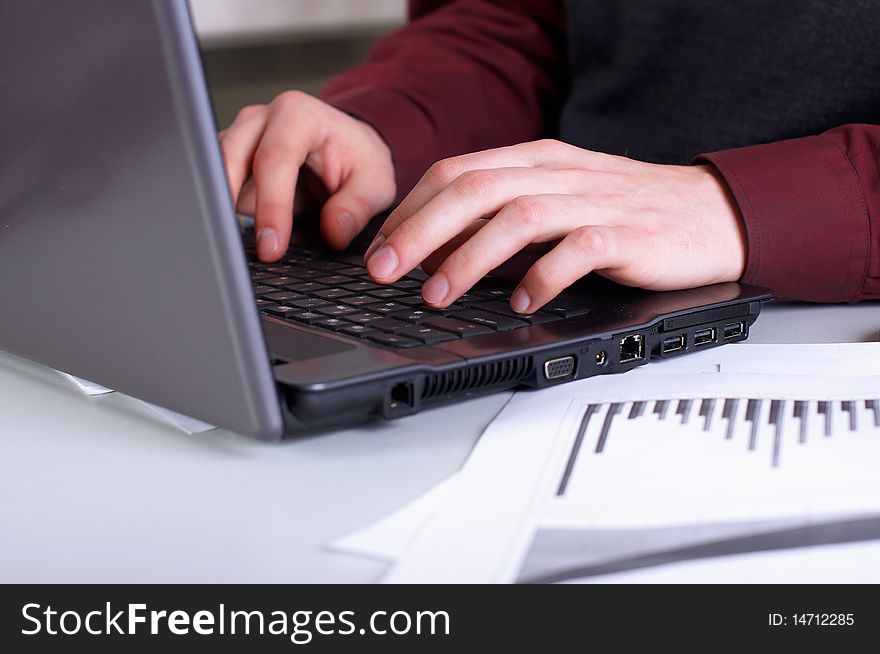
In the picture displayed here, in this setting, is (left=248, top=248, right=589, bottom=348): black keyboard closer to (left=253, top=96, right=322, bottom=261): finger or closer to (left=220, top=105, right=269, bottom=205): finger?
(left=253, top=96, right=322, bottom=261): finger

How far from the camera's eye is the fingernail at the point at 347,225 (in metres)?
0.81

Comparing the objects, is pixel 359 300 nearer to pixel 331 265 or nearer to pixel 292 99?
pixel 331 265

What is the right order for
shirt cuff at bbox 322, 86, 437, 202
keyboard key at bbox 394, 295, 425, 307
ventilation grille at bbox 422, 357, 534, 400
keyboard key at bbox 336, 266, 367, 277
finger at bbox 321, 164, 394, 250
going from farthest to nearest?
shirt cuff at bbox 322, 86, 437, 202, finger at bbox 321, 164, 394, 250, keyboard key at bbox 336, 266, 367, 277, keyboard key at bbox 394, 295, 425, 307, ventilation grille at bbox 422, 357, 534, 400

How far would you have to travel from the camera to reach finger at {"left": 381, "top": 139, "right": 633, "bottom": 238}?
0.62 m

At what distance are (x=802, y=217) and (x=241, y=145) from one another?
17.4 inches

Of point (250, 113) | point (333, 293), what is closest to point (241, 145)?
point (250, 113)

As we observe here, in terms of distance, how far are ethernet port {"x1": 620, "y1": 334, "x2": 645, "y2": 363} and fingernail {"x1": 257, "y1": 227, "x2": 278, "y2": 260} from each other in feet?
0.95

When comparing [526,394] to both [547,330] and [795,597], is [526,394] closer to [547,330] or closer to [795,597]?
[547,330]

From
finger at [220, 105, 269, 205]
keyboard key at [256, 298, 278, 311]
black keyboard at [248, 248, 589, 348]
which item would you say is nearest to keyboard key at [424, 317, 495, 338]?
black keyboard at [248, 248, 589, 348]

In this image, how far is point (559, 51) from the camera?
1.25 metres

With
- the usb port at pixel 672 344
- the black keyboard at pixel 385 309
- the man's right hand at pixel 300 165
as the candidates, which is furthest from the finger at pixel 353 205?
the usb port at pixel 672 344

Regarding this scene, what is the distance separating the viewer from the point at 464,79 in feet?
3.78

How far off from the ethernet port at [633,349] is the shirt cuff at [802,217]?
144mm

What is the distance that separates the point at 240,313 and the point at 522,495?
13cm
